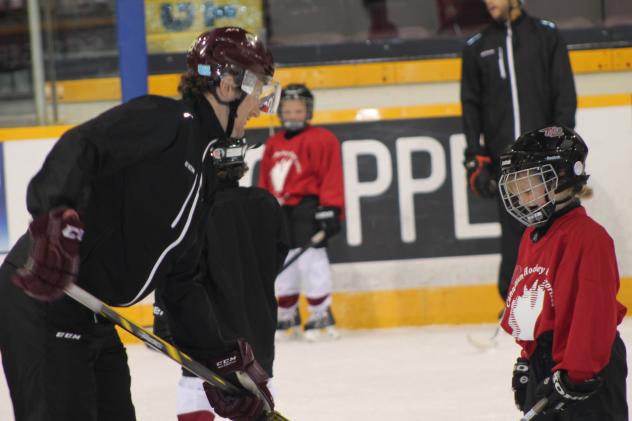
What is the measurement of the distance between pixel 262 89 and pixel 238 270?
697 millimetres

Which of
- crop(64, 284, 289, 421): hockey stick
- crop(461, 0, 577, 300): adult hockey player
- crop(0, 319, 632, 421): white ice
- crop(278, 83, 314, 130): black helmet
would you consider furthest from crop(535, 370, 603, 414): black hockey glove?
crop(278, 83, 314, 130): black helmet

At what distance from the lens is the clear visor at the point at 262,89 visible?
2.25 meters

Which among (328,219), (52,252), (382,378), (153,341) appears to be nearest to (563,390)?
(153,341)

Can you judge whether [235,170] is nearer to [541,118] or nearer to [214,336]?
[214,336]

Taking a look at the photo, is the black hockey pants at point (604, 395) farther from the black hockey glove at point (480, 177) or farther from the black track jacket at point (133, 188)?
the black hockey glove at point (480, 177)

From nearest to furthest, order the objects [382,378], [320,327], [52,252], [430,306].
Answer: [52,252], [382,378], [320,327], [430,306]

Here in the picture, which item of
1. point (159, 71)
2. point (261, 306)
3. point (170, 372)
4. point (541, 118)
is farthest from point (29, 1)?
point (261, 306)

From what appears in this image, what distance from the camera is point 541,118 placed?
4988mm

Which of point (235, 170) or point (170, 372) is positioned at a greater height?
point (235, 170)

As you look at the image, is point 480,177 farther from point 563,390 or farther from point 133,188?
point 133,188

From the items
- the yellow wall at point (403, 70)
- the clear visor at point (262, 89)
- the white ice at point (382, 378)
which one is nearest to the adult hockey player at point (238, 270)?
the clear visor at point (262, 89)

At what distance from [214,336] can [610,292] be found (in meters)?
0.81

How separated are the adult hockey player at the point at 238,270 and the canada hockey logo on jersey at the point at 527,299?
0.72 metres

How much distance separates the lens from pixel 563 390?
2.23 meters
